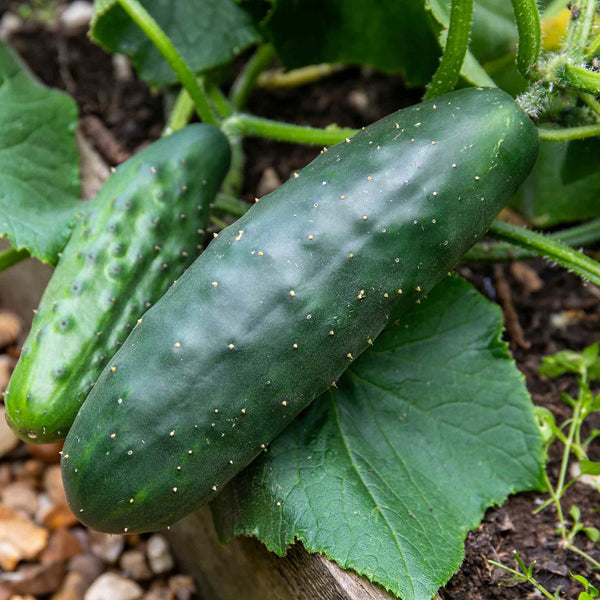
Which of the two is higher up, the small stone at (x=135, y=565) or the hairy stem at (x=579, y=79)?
the hairy stem at (x=579, y=79)

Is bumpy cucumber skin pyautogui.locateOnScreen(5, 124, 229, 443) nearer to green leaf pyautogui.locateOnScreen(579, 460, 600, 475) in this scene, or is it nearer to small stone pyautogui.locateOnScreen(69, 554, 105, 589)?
small stone pyautogui.locateOnScreen(69, 554, 105, 589)

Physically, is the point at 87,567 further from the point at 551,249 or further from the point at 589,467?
the point at 551,249

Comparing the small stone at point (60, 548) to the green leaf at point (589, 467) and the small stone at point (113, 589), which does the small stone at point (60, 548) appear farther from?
the green leaf at point (589, 467)

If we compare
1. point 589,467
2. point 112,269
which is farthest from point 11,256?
point 589,467

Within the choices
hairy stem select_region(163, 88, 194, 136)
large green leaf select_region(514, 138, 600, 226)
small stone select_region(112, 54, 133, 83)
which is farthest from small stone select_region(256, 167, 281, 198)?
large green leaf select_region(514, 138, 600, 226)

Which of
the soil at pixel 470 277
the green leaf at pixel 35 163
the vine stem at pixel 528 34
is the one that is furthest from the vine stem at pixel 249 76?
the vine stem at pixel 528 34

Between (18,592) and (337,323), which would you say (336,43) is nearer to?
(337,323)
